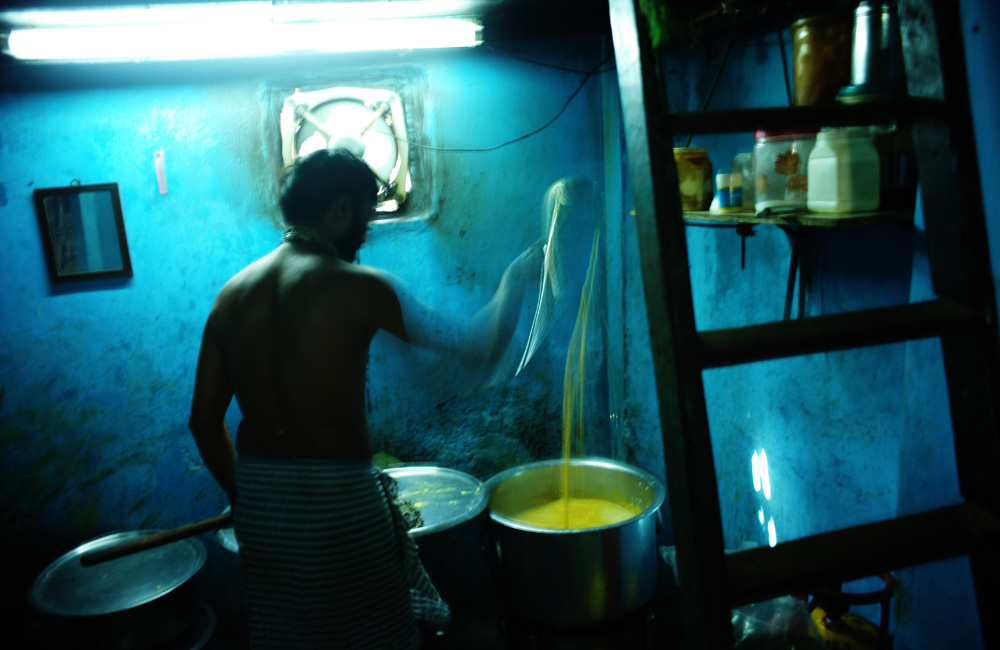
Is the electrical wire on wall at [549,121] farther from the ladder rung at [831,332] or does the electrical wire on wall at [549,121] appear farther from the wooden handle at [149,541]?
the ladder rung at [831,332]

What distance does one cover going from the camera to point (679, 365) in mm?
1091

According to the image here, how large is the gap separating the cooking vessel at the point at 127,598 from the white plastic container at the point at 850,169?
2.92 metres

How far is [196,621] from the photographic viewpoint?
297 centimetres

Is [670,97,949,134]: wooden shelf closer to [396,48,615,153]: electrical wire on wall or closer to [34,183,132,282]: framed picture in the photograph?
[396,48,615,153]: electrical wire on wall

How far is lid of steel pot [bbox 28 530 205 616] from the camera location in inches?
106

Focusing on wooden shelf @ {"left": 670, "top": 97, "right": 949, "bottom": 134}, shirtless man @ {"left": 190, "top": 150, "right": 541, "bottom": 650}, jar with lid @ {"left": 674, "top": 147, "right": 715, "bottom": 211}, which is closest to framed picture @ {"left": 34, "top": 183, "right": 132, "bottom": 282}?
shirtless man @ {"left": 190, "top": 150, "right": 541, "bottom": 650}

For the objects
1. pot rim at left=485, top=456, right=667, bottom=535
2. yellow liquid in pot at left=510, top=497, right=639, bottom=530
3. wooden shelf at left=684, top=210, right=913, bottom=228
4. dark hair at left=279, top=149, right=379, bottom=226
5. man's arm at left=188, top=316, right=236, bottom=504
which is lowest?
yellow liquid in pot at left=510, top=497, right=639, bottom=530

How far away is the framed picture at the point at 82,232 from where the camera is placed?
125 inches

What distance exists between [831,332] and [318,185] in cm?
177

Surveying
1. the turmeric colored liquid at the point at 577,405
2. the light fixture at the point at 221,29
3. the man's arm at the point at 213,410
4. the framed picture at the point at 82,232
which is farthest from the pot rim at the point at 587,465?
the framed picture at the point at 82,232

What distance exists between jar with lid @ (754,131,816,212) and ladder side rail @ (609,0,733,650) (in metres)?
0.92

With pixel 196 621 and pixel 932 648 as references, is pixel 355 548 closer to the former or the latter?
pixel 196 621

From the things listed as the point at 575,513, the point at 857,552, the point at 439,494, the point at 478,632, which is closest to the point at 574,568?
the point at 575,513

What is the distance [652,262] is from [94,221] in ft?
10.4
